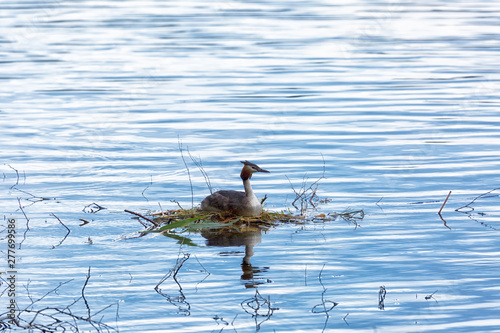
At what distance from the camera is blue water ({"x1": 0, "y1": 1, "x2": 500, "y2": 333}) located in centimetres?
903

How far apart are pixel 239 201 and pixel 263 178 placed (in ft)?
10.9

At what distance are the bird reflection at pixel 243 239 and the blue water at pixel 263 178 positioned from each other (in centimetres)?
6

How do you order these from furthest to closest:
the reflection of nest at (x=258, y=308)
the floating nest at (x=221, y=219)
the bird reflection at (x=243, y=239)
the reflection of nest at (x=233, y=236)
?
the floating nest at (x=221, y=219), the reflection of nest at (x=233, y=236), the bird reflection at (x=243, y=239), the reflection of nest at (x=258, y=308)

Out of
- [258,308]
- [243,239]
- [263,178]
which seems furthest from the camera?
[263,178]

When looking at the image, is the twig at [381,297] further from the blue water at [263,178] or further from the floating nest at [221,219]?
the floating nest at [221,219]

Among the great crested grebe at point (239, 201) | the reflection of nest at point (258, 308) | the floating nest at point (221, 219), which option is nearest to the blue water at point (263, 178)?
the reflection of nest at point (258, 308)

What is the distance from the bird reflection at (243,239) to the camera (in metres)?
10.1

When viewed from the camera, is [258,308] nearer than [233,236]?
Yes

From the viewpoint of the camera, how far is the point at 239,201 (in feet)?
39.0

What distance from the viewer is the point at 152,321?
337 inches

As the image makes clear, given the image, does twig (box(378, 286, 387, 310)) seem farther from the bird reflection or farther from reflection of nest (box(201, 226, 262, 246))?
reflection of nest (box(201, 226, 262, 246))

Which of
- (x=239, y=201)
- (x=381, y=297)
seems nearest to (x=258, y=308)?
(x=381, y=297)

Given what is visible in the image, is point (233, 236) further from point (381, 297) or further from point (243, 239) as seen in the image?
point (381, 297)

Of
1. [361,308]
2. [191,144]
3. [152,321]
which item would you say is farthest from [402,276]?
→ [191,144]
